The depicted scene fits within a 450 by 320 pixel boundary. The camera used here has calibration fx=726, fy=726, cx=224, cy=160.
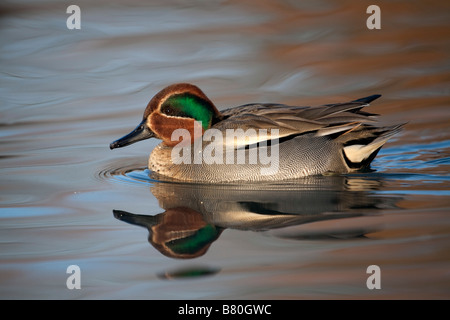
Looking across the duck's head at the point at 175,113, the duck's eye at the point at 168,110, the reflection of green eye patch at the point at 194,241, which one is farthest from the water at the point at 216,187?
the duck's eye at the point at 168,110

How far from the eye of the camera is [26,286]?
12.6 ft

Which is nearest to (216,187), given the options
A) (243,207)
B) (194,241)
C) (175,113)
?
(243,207)

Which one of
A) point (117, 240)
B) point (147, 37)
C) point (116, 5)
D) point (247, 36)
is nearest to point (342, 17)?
point (247, 36)

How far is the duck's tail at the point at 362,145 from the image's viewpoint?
5863 millimetres

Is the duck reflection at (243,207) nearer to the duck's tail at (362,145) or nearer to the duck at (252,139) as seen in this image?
the duck at (252,139)

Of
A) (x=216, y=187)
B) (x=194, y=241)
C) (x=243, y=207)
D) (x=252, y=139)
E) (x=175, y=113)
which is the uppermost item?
(x=175, y=113)

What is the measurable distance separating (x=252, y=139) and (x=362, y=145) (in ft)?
3.14

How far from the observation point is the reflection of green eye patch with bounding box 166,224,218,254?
4.16m

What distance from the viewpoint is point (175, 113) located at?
5.89 meters

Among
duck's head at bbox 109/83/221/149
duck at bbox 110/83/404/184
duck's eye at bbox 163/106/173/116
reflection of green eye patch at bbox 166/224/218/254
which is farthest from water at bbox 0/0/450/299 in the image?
duck's eye at bbox 163/106/173/116

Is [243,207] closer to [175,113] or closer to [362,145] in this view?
[175,113]

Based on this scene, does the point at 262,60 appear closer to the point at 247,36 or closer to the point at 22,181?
the point at 247,36
